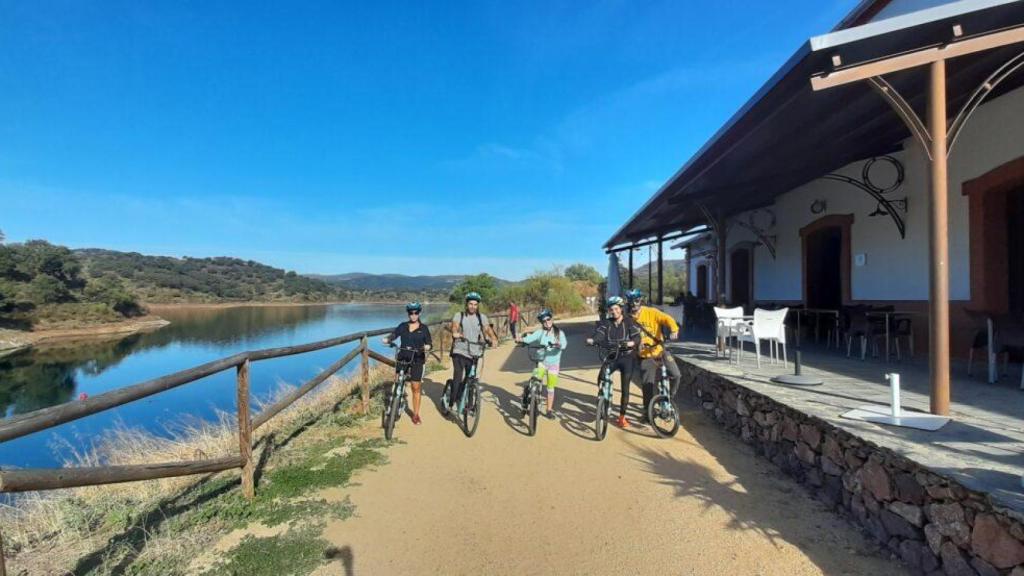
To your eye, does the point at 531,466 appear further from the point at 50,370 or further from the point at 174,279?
the point at 174,279

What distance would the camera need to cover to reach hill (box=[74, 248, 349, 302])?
197 feet

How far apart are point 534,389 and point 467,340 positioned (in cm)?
93

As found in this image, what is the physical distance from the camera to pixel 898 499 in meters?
2.83

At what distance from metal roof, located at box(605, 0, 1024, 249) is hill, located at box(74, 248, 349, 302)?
61263 millimetres

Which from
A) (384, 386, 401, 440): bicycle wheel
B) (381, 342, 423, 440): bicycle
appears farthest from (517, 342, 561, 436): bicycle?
(384, 386, 401, 440): bicycle wheel

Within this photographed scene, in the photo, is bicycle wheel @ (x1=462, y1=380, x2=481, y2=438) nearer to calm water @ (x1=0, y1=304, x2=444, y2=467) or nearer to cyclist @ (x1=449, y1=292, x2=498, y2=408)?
cyclist @ (x1=449, y1=292, x2=498, y2=408)

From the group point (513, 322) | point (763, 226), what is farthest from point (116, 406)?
point (513, 322)

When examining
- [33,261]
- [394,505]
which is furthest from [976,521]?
[33,261]

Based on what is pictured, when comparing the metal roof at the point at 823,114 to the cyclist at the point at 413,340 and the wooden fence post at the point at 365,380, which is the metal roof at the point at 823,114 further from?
the wooden fence post at the point at 365,380

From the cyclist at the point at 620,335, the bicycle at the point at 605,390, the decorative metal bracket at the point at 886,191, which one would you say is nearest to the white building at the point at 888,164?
the decorative metal bracket at the point at 886,191

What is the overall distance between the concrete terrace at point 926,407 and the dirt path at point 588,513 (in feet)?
2.04

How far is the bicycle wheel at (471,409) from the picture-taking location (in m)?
5.49

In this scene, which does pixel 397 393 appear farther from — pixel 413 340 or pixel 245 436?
pixel 245 436

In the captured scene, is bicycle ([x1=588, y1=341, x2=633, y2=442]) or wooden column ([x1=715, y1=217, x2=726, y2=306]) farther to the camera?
wooden column ([x1=715, y1=217, x2=726, y2=306])
